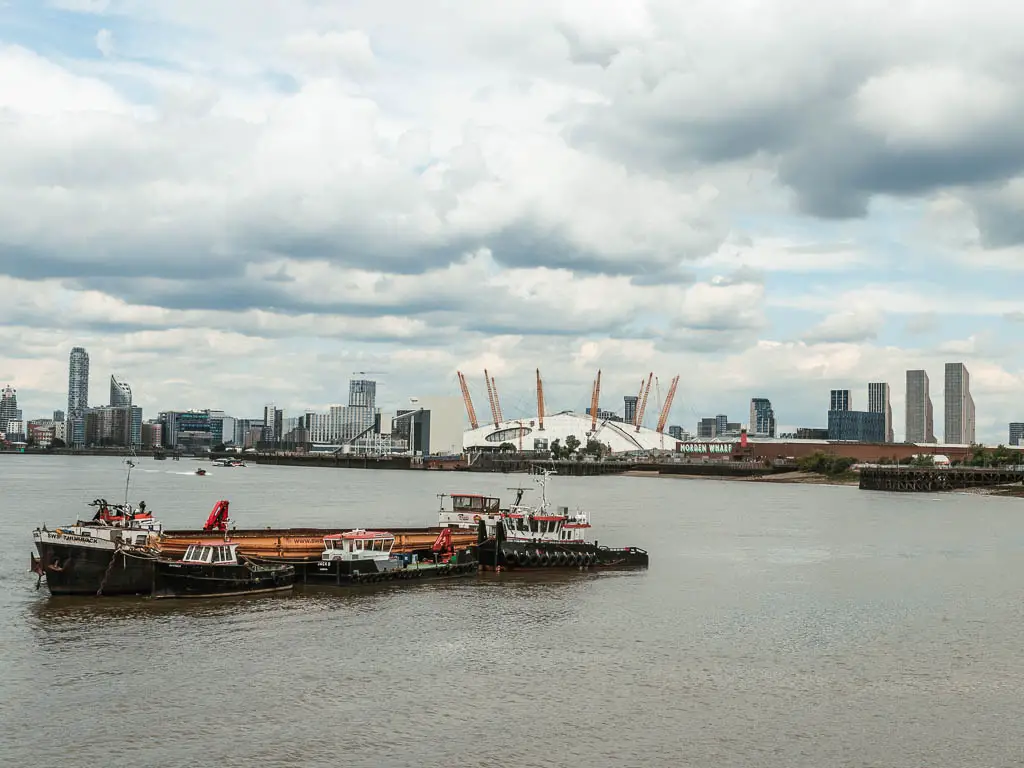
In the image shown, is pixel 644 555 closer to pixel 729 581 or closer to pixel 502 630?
pixel 729 581

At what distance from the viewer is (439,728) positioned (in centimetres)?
2958

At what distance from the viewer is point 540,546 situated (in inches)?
2489

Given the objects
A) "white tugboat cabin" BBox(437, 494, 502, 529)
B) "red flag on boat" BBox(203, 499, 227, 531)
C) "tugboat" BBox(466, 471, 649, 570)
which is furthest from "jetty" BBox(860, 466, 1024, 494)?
"red flag on boat" BBox(203, 499, 227, 531)

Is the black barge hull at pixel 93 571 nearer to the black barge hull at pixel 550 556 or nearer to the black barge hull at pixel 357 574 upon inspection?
the black barge hull at pixel 357 574

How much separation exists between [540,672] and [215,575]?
64.0 ft

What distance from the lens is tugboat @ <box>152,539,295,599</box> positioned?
47.9m

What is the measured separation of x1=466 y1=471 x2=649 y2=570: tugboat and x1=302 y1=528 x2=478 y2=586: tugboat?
8.48 feet

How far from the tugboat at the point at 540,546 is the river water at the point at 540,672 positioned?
1700 millimetres

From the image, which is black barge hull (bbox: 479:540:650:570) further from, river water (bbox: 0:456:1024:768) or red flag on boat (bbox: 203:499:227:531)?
red flag on boat (bbox: 203:499:227:531)

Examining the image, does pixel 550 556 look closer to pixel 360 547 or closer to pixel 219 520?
pixel 360 547

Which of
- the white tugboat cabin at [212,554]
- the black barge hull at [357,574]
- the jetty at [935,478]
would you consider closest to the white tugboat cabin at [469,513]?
the black barge hull at [357,574]

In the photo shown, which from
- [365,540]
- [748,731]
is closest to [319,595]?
[365,540]

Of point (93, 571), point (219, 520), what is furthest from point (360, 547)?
point (93, 571)

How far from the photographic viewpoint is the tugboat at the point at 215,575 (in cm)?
4794
